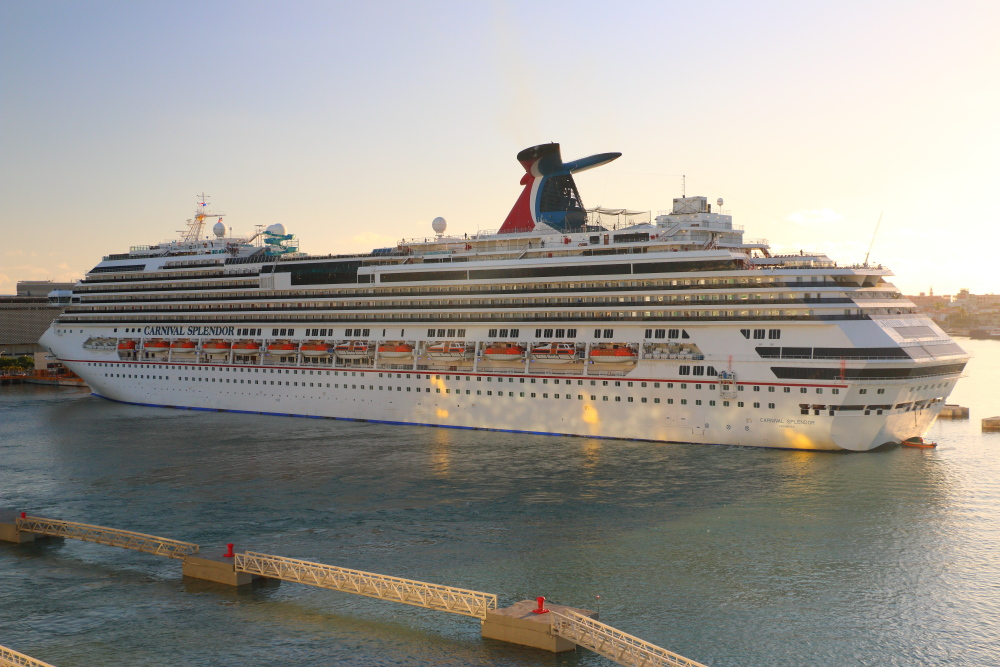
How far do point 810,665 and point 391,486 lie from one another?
19.1m

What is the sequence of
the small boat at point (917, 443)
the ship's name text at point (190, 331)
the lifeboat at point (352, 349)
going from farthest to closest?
the ship's name text at point (190, 331), the lifeboat at point (352, 349), the small boat at point (917, 443)

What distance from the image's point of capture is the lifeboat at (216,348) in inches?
2239

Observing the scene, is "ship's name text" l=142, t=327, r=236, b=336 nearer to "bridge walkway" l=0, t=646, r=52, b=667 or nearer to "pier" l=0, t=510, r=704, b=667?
"pier" l=0, t=510, r=704, b=667

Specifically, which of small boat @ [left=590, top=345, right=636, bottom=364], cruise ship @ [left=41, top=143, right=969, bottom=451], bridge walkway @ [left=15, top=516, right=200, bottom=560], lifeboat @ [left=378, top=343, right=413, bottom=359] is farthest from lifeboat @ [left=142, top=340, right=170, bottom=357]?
small boat @ [left=590, top=345, right=636, bottom=364]

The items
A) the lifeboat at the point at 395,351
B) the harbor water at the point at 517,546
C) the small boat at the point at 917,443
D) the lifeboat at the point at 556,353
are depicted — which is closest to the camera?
the harbor water at the point at 517,546

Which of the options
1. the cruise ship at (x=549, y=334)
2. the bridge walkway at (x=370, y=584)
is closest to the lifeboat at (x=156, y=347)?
the cruise ship at (x=549, y=334)

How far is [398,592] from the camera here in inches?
860

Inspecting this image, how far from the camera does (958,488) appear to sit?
33.2 m

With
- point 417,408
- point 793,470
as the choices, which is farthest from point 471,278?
point 793,470

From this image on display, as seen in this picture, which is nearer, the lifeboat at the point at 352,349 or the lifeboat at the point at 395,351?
the lifeboat at the point at 395,351

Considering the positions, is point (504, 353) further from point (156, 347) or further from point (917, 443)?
point (156, 347)

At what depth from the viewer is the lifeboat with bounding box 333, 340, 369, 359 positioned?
5100 cm

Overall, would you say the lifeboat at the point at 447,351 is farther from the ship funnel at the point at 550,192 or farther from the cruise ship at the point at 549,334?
the ship funnel at the point at 550,192

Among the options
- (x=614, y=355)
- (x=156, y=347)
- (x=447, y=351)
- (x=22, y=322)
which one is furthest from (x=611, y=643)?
(x=22, y=322)
